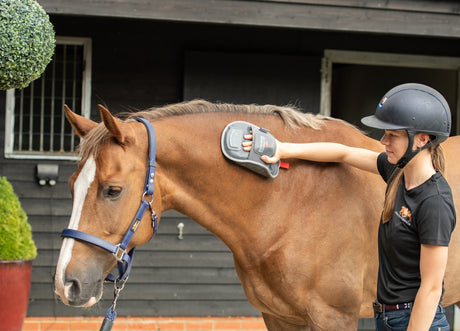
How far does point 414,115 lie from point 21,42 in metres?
2.00

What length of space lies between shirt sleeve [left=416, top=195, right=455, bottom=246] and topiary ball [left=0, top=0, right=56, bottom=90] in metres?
2.11

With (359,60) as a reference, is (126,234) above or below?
below

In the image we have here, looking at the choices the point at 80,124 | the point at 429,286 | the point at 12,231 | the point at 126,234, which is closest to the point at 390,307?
the point at 429,286

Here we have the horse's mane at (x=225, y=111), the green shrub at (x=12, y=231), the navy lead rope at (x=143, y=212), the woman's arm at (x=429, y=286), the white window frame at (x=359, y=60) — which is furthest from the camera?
the white window frame at (x=359, y=60)

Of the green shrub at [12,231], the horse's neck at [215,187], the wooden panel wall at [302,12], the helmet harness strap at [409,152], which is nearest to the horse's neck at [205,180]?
the horse's neck at [215,187]

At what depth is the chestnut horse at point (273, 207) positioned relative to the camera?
8.42 ft

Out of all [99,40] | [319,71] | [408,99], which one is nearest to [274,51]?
[319,71]

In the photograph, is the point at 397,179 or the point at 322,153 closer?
the point at 397,179

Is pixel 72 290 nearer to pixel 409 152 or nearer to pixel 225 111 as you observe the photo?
pixel 225 111

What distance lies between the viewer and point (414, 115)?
2039 mm

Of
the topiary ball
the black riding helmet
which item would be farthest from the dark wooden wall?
the black riding helmet

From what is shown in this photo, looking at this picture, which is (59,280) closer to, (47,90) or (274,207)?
(274,207)

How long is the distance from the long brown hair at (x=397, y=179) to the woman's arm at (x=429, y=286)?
257 mm

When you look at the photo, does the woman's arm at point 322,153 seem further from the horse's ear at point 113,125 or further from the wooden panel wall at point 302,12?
the wooden panel wall at point 302,12
